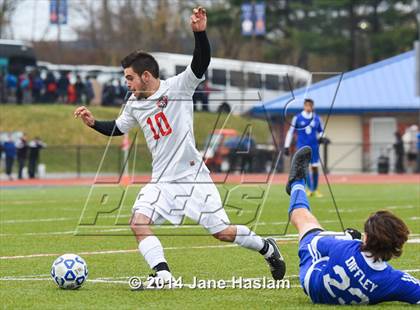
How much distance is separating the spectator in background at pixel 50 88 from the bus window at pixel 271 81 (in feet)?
47.0

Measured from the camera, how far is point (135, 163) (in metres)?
41.5

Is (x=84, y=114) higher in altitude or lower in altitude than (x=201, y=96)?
higher

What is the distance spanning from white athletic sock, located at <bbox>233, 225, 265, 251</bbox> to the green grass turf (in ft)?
1.52

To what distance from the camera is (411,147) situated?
4106 centimetres

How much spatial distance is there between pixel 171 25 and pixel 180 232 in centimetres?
Result: 5277

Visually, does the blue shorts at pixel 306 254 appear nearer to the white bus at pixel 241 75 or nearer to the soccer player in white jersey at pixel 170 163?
the soccer player in white jersey at pixel 170 163

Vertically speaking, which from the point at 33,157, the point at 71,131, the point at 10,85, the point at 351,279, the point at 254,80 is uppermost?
the point at 351,279

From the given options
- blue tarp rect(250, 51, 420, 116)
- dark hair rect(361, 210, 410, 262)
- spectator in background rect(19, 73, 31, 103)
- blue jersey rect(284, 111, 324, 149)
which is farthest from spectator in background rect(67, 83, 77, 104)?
dark hair rect(361, 210, 410, 262)

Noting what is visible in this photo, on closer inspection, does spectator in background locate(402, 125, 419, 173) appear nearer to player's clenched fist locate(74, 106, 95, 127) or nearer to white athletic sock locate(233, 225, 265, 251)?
white athletic sock locate(233, 225, 265, 251)

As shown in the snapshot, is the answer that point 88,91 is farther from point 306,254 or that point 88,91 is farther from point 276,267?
point 306,254

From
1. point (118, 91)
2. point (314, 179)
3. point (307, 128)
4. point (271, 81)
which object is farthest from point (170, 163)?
point (271, 81)

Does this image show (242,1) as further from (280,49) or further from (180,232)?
(180,232)

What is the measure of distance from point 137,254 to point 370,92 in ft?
113

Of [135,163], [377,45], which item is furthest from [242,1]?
[135,163]
